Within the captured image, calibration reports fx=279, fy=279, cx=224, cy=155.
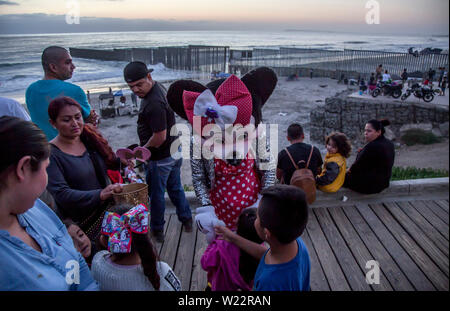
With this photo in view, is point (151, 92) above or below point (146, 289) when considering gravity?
above

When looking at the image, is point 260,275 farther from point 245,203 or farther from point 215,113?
point 215,113

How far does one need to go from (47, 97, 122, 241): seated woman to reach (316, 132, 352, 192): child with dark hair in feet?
8.43

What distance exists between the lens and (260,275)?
142cm

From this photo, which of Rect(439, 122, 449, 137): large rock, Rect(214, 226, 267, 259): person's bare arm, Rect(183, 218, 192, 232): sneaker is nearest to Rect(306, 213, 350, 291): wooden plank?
Rect(214, 226, 267, 259): person's bare arm

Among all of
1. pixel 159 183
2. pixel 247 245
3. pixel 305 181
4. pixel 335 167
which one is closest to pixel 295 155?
pixel 305 181

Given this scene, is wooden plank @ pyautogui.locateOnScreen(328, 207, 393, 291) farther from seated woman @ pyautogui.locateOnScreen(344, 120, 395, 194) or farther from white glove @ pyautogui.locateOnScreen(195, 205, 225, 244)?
white glove @ pyautogui.locateOnScreen(195, 205, 225, 244)

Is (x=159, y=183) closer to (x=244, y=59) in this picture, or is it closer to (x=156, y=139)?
(x=156, y=139)

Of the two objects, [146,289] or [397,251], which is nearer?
[146,289]

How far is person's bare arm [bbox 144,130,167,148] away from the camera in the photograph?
267cm

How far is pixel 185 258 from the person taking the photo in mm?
2688

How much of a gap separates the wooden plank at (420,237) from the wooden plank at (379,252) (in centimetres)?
34

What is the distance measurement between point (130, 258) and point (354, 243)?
7.61 ft

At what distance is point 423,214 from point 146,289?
11.0 feet

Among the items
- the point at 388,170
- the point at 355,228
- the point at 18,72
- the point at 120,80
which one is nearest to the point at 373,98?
the point at 388,170
